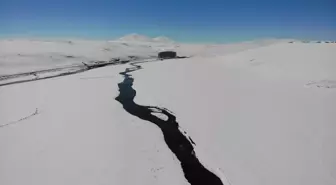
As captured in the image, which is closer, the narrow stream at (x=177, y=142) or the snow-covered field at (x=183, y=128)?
the snow-covered field at (x=183, y=128)

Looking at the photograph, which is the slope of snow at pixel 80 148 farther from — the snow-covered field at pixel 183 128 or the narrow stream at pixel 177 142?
the narrow stream at pixel 177 142

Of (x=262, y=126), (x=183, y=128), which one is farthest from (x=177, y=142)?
(x=262, y=126)

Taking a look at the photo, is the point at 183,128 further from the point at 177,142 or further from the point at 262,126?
the point at 262,126

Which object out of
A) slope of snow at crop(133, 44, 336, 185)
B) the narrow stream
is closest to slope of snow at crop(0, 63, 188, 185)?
the narrow stream

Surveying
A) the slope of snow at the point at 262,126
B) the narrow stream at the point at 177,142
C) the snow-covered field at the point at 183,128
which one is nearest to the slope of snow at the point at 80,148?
the snow-covered field at the point at 183,128

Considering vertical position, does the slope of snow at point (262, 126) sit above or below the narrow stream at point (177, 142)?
above

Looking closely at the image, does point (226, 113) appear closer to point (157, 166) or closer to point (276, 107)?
point (276, 107)

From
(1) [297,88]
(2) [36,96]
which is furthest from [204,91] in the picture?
(2) [36,96]

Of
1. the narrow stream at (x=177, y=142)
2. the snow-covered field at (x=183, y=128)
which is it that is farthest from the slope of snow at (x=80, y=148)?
the narrow stream at (x=177, y=142)
